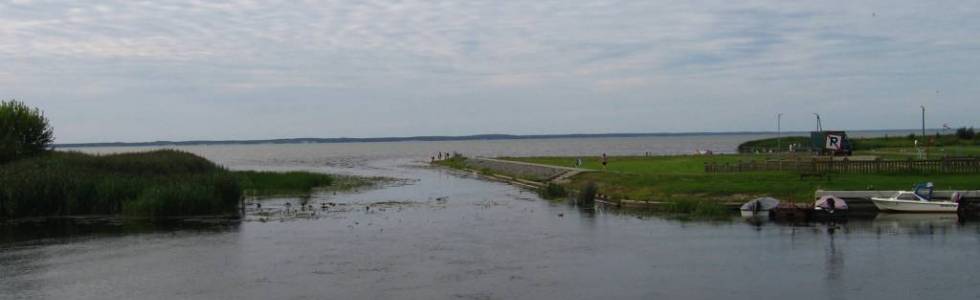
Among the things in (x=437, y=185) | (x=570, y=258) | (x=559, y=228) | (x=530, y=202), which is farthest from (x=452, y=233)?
(x=437, y=185)

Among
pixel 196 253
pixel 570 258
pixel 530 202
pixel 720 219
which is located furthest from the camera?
pixel 530 202

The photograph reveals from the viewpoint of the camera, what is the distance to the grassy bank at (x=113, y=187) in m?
45.2

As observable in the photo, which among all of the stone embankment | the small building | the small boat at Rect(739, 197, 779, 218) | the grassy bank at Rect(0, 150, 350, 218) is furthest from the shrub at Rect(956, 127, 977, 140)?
the grassy bank at Rect(0, 150, 350, 218)

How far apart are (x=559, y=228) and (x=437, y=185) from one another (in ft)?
122

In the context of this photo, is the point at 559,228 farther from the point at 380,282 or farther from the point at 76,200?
the point at 76,200

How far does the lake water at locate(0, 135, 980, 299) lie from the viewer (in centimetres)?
2481

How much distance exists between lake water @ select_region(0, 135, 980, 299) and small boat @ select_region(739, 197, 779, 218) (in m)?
2.00

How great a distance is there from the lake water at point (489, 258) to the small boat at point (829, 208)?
150cm

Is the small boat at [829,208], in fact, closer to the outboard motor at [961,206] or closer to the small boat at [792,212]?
the small boat at [792,212]

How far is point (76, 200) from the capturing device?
1821 inches

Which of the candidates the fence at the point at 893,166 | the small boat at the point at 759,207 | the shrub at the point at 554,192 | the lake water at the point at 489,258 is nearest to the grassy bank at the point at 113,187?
the lake water at the point at 489,258

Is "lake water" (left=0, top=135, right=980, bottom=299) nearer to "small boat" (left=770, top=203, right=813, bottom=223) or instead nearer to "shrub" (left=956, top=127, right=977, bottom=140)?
"small boat" (left=770, top=203, right=813, bottom=223)

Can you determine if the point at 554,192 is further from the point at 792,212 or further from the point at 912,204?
the point at 912,204

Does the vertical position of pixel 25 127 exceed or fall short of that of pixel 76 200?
it exceeds it
